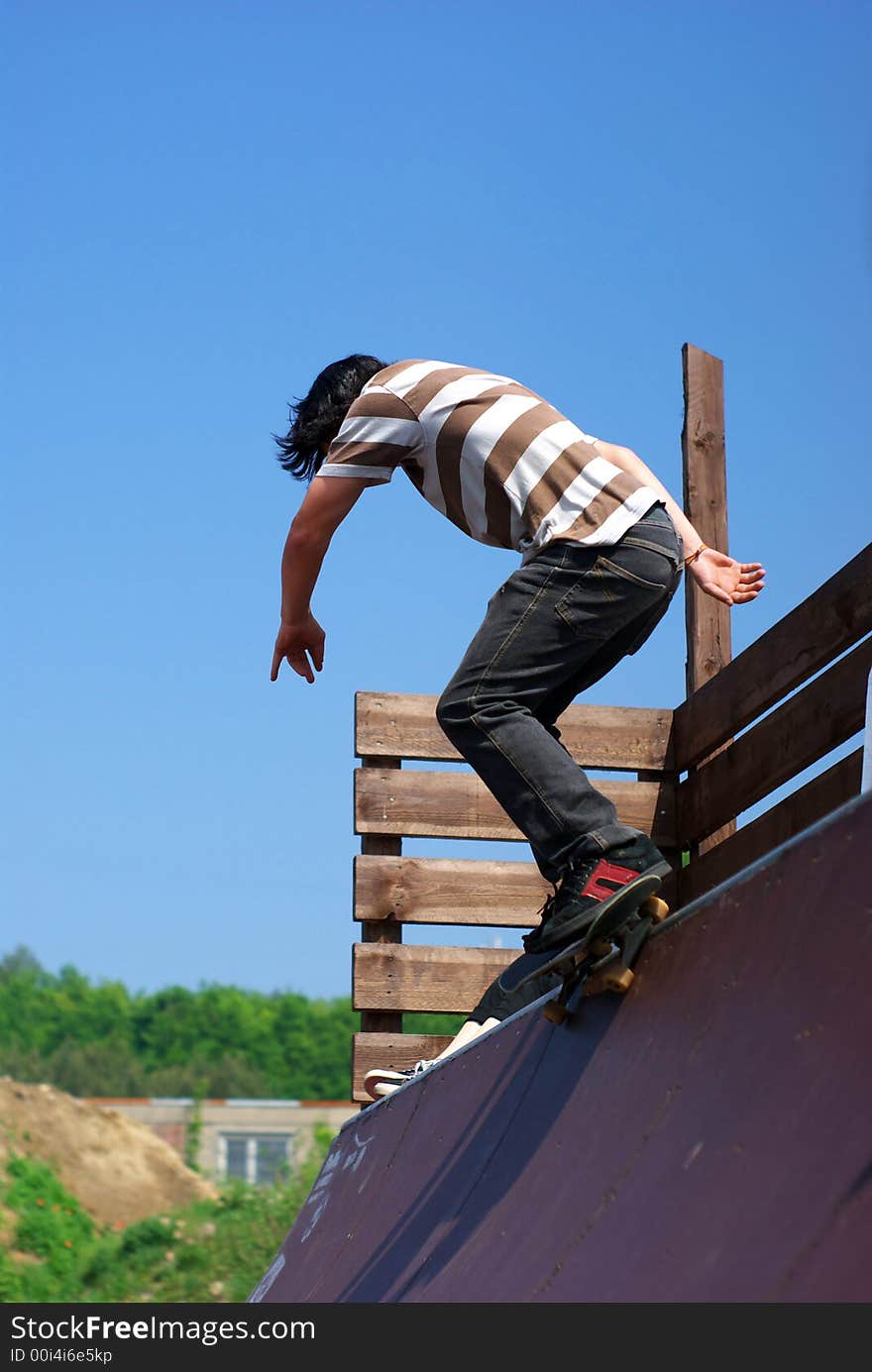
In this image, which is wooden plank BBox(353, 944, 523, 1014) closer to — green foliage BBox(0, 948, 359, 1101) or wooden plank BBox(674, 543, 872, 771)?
wooden plank BBox(674, 543, 872, 771)

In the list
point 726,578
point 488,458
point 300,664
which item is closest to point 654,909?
point 488,458

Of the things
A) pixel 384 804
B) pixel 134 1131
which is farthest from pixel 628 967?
pixel 134 1131

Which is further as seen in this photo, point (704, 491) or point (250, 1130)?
point (250, 1130)

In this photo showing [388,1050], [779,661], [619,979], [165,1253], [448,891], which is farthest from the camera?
[165,1253]

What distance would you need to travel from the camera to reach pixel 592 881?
3.16m

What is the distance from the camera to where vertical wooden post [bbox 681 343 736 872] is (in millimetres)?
7070

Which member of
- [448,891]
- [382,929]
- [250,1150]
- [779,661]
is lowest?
[250,1150]

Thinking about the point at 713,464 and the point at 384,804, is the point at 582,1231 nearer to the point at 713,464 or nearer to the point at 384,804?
the point at 384,804

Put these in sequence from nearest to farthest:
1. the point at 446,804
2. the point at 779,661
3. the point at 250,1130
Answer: the point at 779,661, the point at 446,804, the point at 250,1130

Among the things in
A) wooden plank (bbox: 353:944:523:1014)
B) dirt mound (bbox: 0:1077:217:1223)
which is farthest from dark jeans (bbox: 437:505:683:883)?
dirt mound (bbox: 0:1077:217:1223)

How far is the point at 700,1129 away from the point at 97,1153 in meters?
42.5

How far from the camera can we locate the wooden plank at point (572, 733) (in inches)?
277

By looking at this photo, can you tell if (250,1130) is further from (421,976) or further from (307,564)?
(307,564)
